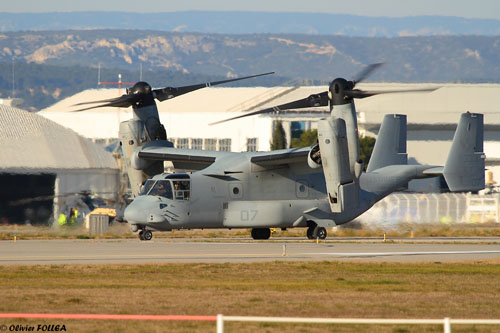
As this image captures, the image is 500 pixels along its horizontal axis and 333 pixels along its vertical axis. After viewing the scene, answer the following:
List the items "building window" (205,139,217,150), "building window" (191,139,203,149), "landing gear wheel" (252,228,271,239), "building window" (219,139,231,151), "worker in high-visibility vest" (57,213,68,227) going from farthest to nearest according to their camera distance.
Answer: "building window" (191,139,203,149), "building window" (205,139,217,150), "building window" (219,139,231,151), "worker in high-visibility vest" (57,213,68,227), "landing gear wheel" (252,228,271,239)

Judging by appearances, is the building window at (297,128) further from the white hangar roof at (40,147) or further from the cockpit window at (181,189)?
the cockpit window at (181,189)

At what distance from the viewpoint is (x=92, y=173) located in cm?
6247

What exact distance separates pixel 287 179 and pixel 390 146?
8755mm

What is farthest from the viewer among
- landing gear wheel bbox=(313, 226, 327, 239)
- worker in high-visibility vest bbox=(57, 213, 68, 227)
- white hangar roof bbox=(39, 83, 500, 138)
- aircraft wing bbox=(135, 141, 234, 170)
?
white hangar roof bbox=(39, 83, 500, 138)

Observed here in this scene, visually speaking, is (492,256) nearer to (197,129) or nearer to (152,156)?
(152,156)

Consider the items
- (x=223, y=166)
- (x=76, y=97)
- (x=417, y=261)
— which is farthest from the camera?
(x=76, y=97)

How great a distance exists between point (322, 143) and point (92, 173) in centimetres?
2743

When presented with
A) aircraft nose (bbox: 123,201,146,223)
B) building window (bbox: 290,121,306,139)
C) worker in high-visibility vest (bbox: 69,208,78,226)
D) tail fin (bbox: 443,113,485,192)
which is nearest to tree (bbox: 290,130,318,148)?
building window (bbox: 290,121,306,139)

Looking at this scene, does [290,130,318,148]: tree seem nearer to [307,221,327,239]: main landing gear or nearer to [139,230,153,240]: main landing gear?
[307,221,327,239]: main landing gear

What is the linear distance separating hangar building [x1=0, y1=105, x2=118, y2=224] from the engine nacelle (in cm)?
1845

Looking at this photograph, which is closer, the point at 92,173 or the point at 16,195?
the point at 16,195

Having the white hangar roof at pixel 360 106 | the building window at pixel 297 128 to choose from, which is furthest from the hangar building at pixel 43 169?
the building window at pixel 297 128

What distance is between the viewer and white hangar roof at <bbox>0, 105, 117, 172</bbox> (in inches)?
2308

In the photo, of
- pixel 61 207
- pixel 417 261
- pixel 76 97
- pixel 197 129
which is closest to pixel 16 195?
pixel 61 207
